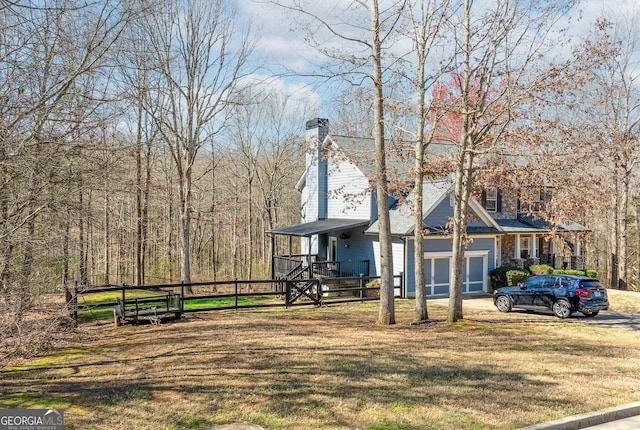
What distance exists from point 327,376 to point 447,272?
15969 millimetres

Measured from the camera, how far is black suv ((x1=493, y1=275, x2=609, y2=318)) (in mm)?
15945

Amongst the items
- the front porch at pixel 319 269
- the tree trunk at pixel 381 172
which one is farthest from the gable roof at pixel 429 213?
the tree trunk at pixel 381 172

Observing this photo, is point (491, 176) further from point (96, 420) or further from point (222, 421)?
point (96, 420)

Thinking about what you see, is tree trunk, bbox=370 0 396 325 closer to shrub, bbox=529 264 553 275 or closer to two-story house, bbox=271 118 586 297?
two-story house, bbox=271 118 586 297

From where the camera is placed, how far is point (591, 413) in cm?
Result: 675

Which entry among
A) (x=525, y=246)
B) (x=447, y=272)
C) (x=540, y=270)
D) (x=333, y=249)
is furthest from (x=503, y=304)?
(x=333, y=249)

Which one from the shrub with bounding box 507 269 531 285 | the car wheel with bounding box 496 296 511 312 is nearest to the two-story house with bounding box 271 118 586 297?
the shrub with bounding box 507 269 531 285

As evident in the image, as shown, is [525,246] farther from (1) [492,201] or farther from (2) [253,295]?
(2) [253,295]

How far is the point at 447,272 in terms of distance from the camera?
2294cm

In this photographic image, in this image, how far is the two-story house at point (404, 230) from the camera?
22.0m

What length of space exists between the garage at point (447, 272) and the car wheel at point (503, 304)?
139 inches

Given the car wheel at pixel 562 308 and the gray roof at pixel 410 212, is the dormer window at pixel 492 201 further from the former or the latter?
the car wheel at pixel 562 308

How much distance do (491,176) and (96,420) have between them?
1339cm

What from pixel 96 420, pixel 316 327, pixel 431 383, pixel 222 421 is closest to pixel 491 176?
pixel 316 327
